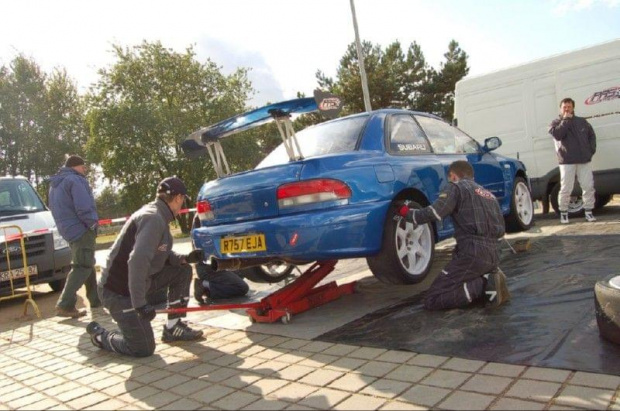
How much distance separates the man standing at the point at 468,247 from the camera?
139 inches

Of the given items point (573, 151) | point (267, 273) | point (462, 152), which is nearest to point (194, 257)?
point (267, 273)

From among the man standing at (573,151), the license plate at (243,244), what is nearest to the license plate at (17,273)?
the license plate at (243,244)

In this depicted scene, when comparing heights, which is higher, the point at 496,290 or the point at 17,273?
the point at 17,273

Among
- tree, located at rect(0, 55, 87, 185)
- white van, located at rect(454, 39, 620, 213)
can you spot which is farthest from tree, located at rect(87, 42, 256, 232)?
white van, located at rect(454, 39, 620, 213)

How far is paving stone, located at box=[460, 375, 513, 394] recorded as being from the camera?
7.34 feet

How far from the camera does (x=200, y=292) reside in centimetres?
508

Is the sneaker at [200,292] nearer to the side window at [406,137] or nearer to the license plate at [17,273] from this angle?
the side window at [406,137]

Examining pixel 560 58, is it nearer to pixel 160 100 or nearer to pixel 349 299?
pixel 349 299

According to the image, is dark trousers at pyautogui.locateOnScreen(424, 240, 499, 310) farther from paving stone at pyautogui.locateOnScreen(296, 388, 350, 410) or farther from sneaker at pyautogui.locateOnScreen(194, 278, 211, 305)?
sneaker at pyautogui.locateOnScreen(194, 278, 211, 305)

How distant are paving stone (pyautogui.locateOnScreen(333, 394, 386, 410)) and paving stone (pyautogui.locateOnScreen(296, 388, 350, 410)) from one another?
40 mm

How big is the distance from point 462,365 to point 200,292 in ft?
10.5

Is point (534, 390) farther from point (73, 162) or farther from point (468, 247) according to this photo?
point (73, 162)

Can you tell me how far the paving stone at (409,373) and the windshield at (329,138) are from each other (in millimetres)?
1945

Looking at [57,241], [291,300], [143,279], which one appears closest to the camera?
[143,279]
